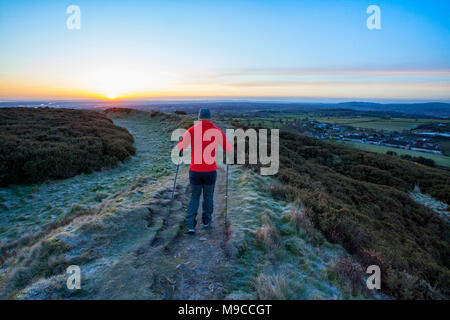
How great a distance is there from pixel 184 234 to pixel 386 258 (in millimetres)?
5048

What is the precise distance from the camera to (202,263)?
4.28 m

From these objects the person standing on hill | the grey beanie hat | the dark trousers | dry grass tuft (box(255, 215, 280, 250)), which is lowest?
dry grass tuft (box(255, 215, 280, 250))

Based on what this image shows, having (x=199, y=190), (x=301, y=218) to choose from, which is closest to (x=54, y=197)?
(x=199, y=190)

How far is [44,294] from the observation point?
10.7ft

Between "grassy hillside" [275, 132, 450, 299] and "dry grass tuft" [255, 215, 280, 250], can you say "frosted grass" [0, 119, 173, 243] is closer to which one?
"dry grass tuft" [255, 215, 280, 250]

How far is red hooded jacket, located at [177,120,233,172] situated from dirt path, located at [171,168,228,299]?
1.84m

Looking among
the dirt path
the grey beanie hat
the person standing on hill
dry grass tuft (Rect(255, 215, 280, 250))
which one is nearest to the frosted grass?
the dirt path

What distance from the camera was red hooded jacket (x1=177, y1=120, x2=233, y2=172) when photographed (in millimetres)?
4898

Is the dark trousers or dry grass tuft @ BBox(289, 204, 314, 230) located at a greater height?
the dark trousers

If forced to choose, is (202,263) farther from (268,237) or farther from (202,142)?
(202,142)

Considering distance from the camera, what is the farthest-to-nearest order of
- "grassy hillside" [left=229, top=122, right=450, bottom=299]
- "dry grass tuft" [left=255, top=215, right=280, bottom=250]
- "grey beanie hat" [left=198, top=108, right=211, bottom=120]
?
"grey beanie hat" [left=198, top=108, right=211, bottom=120], "dry grass tuft" [left=255, top=215, right=280, bottom=250], "grassy hillside" [left=229, top=122, right=450, bottom=299]

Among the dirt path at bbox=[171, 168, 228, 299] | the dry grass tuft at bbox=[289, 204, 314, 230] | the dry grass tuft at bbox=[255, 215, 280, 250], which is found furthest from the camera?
the dry grass tuft at bbox=[289, 204, 314, 230]
